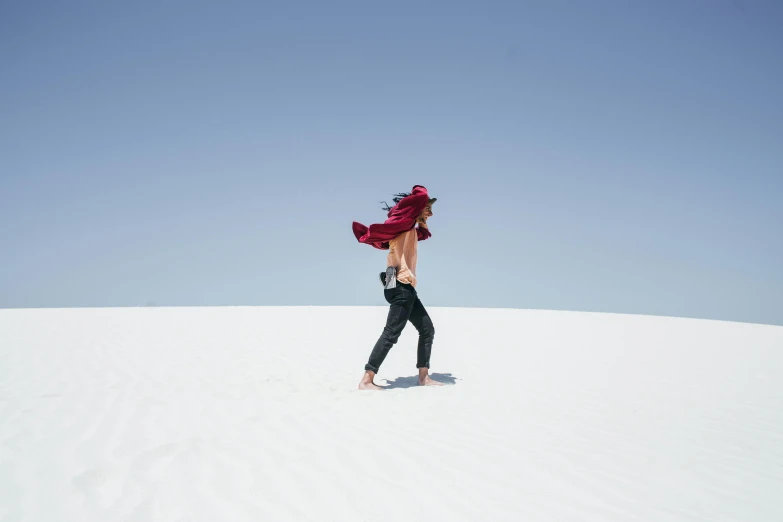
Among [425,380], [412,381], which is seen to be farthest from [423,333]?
[412,381]

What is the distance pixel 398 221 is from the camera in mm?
4566

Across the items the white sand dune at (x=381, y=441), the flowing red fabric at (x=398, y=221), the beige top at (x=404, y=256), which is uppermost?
the flowing red fabric at (x=398, y=221)

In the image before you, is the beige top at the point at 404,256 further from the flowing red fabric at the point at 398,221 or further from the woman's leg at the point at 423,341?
the woman's leg at the point at 423,341

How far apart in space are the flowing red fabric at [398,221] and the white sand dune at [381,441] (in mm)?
1537

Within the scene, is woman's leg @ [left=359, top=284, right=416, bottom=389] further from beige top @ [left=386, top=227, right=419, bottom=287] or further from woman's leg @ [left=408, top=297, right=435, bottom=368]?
woman's leg @ [left=408, top=297, right=435, bottom=368]

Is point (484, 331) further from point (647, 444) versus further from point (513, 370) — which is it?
point (647, 444)

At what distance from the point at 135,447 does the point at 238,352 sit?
4152 mm

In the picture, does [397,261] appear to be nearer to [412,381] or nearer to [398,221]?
[398,221]

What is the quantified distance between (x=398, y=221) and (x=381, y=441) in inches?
88.4

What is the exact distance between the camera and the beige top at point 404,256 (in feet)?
15.0

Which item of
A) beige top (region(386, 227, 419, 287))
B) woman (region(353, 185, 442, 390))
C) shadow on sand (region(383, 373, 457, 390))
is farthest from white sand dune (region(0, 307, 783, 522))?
beige top (region(386, 227, 419, 287))

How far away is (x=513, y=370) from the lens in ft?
19.2

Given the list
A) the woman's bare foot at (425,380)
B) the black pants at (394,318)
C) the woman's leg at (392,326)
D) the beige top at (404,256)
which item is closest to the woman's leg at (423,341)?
the woman's bare foot at (425,380)

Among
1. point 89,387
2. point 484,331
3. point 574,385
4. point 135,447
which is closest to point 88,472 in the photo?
point 135,447
